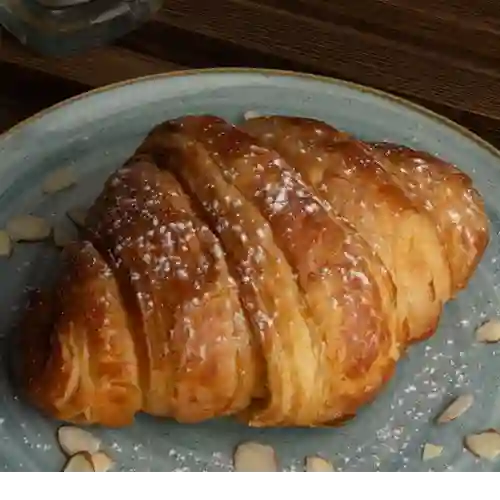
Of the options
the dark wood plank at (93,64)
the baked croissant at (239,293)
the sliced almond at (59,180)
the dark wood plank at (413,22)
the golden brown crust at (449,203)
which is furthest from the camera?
the dark wood plank at (413,22)

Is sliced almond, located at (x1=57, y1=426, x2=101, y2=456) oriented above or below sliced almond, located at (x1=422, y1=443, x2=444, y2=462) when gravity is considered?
below

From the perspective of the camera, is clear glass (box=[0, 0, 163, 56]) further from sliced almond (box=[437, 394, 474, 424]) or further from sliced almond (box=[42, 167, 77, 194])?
sliced almond (box=[437, 394, 474, 424])

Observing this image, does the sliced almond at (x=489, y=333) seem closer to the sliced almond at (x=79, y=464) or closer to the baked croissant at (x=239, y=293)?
the baked croissant at (x=239, y=293)

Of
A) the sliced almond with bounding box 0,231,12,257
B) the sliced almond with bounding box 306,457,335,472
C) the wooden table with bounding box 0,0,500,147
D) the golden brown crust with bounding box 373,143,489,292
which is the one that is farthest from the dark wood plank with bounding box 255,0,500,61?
the sliced almond with bounding box 306,457,335,472

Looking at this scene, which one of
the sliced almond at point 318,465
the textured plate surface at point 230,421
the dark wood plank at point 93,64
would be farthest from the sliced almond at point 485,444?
the dark wood plank at point 93,64

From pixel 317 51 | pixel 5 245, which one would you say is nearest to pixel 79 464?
pixel 5 245
